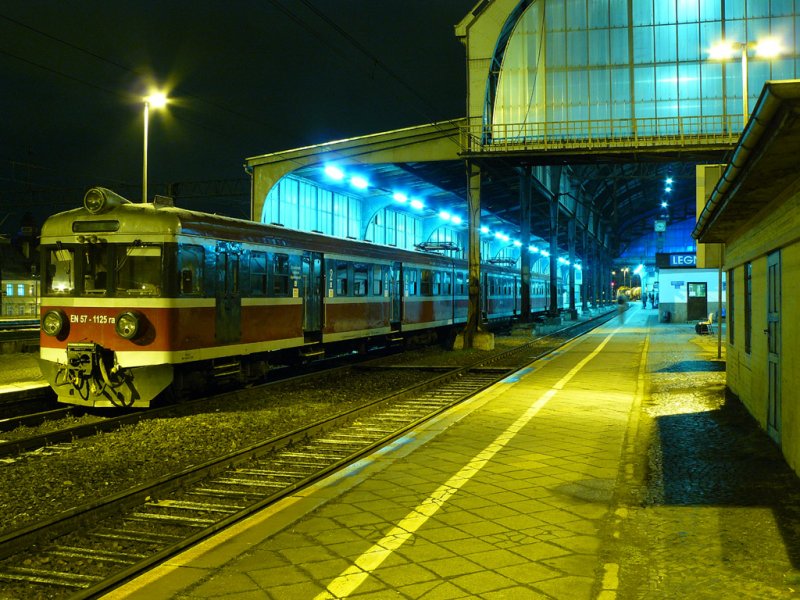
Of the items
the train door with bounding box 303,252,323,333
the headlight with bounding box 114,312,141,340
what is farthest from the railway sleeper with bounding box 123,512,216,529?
the train door with bounding box 303,252,323,333

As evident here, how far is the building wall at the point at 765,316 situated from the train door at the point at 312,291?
8.11 metres

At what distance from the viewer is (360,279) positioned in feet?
60.8

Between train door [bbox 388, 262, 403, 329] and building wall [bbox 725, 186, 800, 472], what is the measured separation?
385 inches

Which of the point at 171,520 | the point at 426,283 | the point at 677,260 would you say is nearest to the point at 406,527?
the point at 171,520

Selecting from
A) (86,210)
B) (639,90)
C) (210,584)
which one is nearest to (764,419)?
(210,584)

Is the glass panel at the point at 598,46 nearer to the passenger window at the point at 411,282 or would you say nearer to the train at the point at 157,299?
the passenger window at the point at 411,282

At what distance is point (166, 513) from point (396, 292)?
15.3 metres

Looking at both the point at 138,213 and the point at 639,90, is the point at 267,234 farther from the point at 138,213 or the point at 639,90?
the point at 639,90

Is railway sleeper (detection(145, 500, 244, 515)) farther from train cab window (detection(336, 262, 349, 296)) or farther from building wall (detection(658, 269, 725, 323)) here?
building wall (detection(658, 269, 725, 323))

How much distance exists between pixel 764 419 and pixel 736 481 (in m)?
2.38

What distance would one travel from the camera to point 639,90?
2619 centimetres

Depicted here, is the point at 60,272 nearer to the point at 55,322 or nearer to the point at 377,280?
the point at 55,322

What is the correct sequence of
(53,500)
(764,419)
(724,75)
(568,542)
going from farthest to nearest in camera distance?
1. (724,75)
2. (764,419)
3. (53,500)
4. (568,542)

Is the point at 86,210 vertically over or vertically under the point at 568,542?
over
